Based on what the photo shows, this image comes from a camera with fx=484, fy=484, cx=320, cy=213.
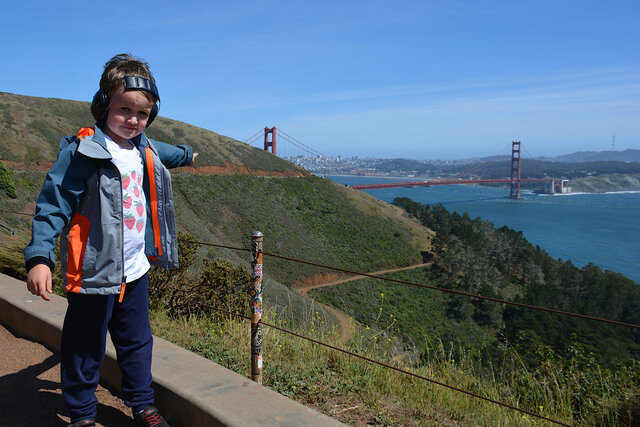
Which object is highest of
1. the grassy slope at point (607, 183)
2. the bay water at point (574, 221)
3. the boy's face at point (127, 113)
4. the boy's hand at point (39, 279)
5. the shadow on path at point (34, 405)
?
the boy's face at point (127, 113)

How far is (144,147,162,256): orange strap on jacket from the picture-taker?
1.77 meters

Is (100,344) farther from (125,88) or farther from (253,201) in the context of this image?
(253,201)

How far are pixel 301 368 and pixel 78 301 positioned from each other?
1.34 metres

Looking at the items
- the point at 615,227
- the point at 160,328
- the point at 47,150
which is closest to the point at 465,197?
the point at 615,227

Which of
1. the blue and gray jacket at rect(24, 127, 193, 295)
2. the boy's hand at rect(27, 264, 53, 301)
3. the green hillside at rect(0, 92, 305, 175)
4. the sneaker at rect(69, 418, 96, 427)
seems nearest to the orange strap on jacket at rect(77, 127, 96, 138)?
the blue and gray jacket at rect(24, 127, 193, 295)

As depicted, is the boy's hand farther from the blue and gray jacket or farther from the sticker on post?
the sticker on post

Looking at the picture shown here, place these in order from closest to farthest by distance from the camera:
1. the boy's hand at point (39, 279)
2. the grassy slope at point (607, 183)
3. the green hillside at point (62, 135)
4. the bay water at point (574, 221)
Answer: the boy's hand at point (39, 279), the green hillside at point (62, 135), the bay water at point (574, 221), the grassy slope at point (607, 183)

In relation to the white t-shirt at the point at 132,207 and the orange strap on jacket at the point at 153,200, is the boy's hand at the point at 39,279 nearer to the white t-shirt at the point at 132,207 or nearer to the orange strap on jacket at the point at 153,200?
the white t-shirt at the point at 132,207

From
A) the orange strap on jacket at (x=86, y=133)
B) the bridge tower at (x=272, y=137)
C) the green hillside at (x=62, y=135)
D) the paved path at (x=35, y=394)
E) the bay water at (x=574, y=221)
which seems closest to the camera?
the orange strap on jacket at (x=86, y=133)

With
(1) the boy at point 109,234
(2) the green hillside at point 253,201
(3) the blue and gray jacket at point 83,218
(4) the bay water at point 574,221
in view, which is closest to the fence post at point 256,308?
(1) the boy at point 109,234

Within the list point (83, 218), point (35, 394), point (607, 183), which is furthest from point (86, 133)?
point (607, 183)

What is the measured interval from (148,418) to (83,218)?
0.79m

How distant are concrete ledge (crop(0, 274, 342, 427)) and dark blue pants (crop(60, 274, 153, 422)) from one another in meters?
0.14

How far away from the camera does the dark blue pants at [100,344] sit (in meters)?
1.65
